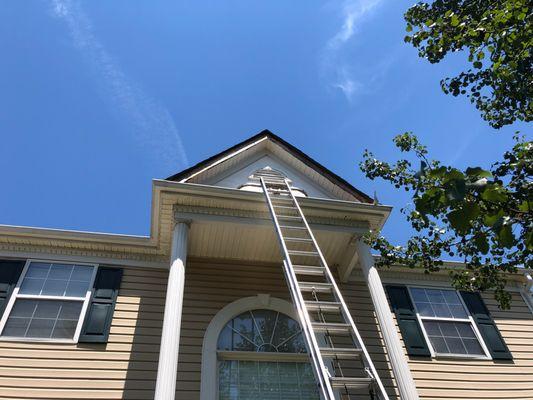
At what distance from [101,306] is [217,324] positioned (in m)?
2.07

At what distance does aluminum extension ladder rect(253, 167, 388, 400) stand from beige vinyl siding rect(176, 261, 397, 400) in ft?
1.66

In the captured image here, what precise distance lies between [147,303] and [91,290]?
104cm

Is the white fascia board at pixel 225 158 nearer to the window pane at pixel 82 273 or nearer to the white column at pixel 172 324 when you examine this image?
the white column at pixel 172 324

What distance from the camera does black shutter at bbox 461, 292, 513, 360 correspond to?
25.3ft

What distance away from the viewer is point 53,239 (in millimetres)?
7383

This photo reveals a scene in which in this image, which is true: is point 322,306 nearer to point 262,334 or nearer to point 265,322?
point 262,334

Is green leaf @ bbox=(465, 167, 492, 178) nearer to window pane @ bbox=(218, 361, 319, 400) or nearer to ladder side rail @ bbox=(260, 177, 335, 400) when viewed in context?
ladder side rail @ bbox=(260, 177, 335, 400)

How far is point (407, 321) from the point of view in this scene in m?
7.79

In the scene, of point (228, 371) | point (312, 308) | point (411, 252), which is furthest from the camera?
point (228, 371)

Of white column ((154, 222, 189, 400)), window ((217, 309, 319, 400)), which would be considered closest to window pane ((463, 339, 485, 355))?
window ((217, 309, 319, 400))

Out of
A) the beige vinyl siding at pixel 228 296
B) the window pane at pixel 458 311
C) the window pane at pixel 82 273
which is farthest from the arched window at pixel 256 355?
the window pane at pixel 458 311

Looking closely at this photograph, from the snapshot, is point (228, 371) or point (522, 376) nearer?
point (228, 371)

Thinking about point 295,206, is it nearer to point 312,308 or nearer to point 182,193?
point 182,193

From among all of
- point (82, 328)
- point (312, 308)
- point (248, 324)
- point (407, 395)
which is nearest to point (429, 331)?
point (407, 395)
